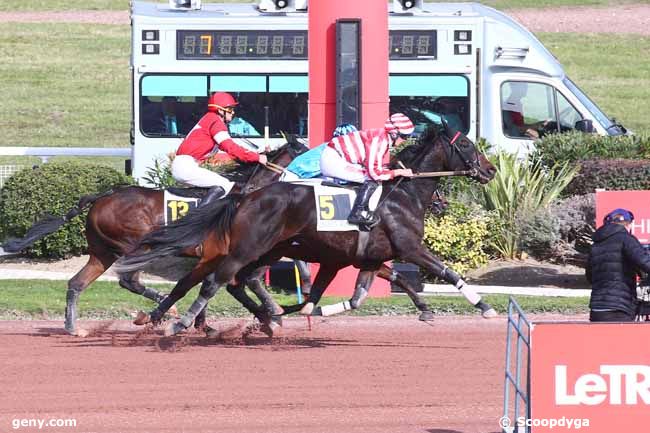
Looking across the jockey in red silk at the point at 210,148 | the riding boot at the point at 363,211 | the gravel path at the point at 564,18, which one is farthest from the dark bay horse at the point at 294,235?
the gravel path at the point at 564,18

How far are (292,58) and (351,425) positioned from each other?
1072 centimetres

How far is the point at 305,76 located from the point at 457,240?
4.22 m

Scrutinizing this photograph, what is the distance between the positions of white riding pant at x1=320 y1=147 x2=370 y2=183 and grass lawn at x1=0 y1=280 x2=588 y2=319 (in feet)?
7.77

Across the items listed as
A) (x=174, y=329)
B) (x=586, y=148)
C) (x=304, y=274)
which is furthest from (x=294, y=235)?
(x=586, y=148)

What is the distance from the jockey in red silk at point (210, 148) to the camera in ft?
42.3

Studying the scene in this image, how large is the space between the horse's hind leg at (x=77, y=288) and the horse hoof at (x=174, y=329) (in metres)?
1.15

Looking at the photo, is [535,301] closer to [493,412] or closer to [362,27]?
[362,27]

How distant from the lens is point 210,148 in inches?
518

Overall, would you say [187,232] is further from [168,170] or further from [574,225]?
[574,225]

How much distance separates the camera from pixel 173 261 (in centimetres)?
1725

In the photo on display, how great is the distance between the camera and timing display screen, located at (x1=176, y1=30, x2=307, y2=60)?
19422mm

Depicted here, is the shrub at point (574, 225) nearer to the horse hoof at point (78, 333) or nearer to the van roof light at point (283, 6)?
the van roof light at point (283, 6)

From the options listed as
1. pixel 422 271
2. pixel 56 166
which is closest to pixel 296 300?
pixel 422 271

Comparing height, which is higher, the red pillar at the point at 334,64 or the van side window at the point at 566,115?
the red pillar at the point at 334,64
